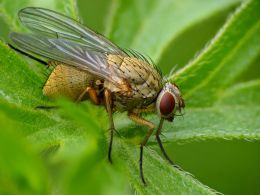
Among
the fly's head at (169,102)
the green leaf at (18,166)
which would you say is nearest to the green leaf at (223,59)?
the fly's head at (169,102)

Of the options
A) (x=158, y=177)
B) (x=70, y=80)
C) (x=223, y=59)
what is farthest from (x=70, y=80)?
(x=223, y=59)

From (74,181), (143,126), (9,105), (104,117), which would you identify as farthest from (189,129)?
(74,181)

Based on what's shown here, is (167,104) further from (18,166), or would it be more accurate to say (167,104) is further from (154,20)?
(18,166)

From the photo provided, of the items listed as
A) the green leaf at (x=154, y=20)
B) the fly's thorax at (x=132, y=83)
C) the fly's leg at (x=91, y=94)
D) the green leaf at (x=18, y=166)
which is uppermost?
the green leaf at (x=154, y=20)

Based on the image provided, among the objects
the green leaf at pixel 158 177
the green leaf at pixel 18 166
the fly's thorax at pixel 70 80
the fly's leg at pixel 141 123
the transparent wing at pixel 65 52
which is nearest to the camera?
the green leaf at pixel 18 166

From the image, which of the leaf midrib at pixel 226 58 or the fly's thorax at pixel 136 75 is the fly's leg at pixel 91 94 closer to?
the fly's thorax at pixel 136 75

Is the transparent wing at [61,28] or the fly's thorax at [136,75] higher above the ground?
the transparent wing at [61,28]

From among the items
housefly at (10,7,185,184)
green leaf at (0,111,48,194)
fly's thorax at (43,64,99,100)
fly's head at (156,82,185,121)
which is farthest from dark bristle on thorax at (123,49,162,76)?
green leaf at (0,111,48,194)

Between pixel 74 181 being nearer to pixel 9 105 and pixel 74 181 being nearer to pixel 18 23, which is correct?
pixel 9 105
